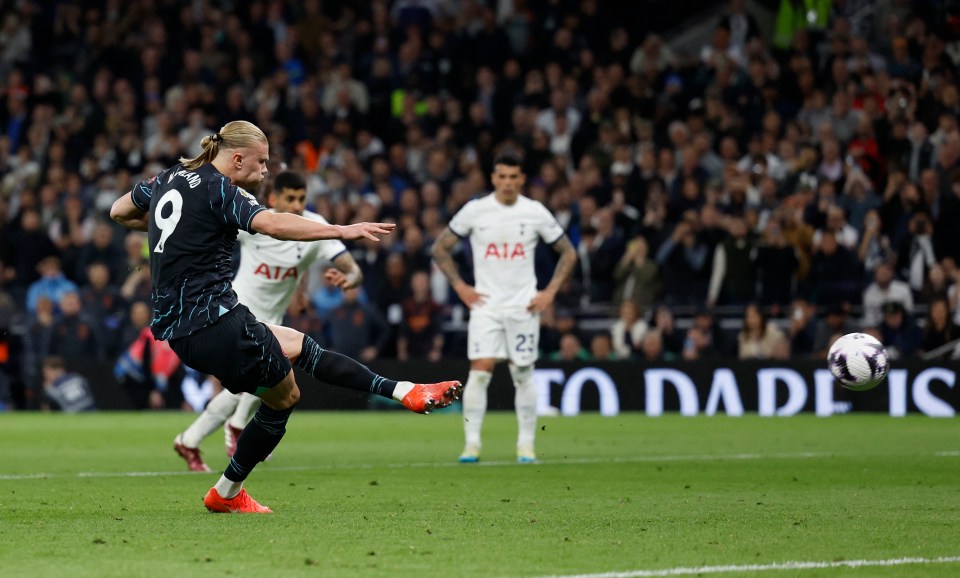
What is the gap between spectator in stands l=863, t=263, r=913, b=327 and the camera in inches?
789

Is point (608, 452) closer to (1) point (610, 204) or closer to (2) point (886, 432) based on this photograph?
(2) point (886, 432)

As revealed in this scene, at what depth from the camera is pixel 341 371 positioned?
8.70 meters

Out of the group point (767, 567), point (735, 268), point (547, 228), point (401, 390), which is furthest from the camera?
point (735, 268)

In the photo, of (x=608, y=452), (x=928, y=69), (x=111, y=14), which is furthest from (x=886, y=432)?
(x=111, y=14)

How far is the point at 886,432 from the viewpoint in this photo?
16.6 meters

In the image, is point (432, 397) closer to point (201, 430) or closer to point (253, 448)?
point (253, 448)

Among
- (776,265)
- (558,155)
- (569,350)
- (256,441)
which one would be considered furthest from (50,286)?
(256,441)

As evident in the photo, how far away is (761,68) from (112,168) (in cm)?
988

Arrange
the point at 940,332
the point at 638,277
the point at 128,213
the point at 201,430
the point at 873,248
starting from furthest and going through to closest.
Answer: the point at 638,277, the point at 873,248, the point at 940,332, the point at 201,430, the point at 128,213

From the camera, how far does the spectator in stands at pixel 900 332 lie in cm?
1980

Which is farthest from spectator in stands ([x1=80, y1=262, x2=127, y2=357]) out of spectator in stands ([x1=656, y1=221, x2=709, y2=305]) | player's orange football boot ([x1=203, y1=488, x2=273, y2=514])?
player's orange football boot ([x1=203, y1=488, x2=273, y2=514])

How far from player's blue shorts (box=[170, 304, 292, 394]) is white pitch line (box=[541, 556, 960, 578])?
256 centimetres

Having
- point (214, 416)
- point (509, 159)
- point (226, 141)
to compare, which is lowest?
point (214, 416)

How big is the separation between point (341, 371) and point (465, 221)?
5107 millimetres
